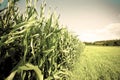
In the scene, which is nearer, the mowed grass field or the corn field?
the corn field

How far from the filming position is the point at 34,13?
1.51 meters

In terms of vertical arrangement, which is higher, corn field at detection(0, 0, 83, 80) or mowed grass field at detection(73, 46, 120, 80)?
corn field at detection(0, 0, 83, 80)

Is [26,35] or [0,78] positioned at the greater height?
[26,35]

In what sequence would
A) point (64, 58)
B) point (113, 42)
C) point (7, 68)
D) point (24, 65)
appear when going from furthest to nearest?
point (113, 42), point (64, 58), point (7, 68), point (24, 65)

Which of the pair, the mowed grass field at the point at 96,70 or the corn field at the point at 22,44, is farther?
the mowed grass field at the point at 96,70

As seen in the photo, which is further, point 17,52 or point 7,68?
point 17,52

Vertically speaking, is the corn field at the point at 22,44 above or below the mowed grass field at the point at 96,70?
above

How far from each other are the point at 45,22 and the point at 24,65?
0.96 metres

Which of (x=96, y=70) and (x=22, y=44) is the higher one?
(x=22, y=44)

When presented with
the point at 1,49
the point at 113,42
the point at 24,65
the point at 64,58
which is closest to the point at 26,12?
the point at 1,49

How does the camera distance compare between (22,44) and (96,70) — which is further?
(96,70)

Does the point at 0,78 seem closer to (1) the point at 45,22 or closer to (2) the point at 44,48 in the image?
(2) the point at 44,48

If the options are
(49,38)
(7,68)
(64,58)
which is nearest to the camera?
(7,68)

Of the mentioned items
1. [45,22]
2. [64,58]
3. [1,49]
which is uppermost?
[45,22]
